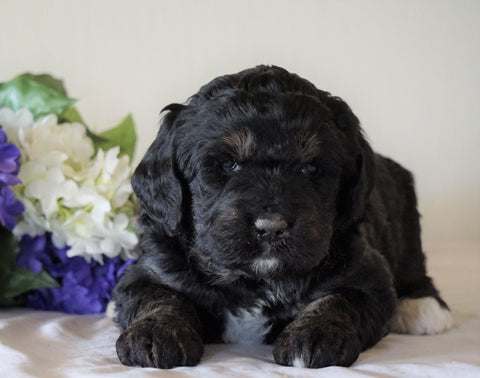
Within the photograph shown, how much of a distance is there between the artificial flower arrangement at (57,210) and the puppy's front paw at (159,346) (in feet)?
2.93

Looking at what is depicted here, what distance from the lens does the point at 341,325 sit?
2098mm

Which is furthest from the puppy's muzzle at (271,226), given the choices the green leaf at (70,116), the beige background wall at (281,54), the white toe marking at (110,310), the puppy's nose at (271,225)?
the beige background wall at (281,54)

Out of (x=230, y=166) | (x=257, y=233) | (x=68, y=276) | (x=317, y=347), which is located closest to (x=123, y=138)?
(x=68, y=276)

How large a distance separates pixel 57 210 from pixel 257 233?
115 centimetres

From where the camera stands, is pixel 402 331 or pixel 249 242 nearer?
pixel 249 242

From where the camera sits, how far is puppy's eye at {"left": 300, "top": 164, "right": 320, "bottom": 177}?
2.18 metres

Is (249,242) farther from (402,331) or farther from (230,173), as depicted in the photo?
(402,331)

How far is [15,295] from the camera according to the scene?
2.87 metres

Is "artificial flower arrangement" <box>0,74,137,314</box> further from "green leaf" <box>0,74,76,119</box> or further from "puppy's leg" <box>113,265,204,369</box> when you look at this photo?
"puppy's leg" <box>113,265,204,369</box>

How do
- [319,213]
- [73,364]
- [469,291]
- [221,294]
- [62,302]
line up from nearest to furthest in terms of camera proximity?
[73,364]
[319,213]
[221,294]
[62,302]
[469,291]

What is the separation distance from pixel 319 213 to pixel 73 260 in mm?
1258

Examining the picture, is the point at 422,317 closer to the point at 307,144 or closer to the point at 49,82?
the point at 307,144

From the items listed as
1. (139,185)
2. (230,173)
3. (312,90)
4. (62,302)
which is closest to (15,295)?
(62,302)

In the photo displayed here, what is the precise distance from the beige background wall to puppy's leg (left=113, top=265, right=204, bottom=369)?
8.49 feet
